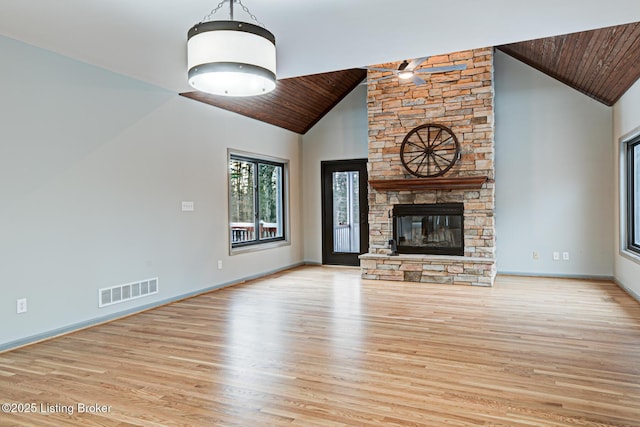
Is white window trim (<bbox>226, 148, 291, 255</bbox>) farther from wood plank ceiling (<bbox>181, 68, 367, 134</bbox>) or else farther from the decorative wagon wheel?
the decorative wagon wheel

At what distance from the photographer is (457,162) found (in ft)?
21.1

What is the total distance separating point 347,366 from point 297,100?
5.02 m

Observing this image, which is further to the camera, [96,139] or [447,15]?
[96,139]

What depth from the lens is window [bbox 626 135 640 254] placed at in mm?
5477

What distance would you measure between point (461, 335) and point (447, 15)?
2658 millimetres

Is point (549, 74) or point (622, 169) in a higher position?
point (549, 74)

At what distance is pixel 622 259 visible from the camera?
19.0 feet

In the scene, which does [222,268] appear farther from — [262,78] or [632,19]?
[632,19]

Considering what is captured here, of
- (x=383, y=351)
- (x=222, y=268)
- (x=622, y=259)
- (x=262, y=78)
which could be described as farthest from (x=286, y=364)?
(x=622, y=259)

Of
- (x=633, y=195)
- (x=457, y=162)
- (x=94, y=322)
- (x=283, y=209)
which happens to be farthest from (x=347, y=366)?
(x=283, y=209)

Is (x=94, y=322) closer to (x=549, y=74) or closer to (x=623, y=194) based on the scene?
(x=623, y=194)

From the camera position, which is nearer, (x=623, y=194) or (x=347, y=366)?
(x=347, y=366)

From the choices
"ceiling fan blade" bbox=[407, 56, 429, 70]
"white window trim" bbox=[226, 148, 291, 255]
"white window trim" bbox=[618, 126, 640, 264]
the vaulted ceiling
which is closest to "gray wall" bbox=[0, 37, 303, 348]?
"white window trim" bbox=[226, 148, 291, 255]

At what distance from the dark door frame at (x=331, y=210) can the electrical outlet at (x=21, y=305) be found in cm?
531
